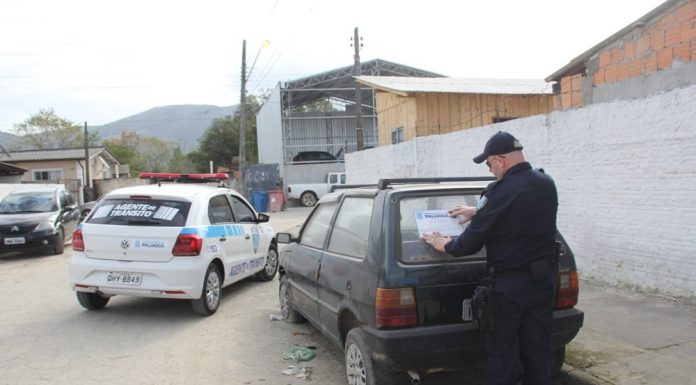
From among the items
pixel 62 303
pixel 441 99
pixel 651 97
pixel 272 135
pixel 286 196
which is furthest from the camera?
pixel 272 135

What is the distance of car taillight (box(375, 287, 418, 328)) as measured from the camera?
11.0 feet

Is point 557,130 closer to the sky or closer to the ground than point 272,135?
closer to the ground

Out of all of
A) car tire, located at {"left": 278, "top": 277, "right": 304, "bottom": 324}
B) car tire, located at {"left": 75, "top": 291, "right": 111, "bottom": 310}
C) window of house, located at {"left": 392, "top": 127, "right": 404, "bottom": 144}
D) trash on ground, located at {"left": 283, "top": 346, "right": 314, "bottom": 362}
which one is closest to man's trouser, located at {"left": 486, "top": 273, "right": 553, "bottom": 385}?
trash on ground, located at {"left": 283, "top": 346, "right": 314, "bottom": 362}

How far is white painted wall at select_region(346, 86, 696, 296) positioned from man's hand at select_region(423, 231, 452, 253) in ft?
11.5

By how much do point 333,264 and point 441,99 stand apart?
12954 mm

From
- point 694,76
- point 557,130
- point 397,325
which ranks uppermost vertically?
point 694,76

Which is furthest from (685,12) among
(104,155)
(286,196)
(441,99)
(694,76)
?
(104,155)

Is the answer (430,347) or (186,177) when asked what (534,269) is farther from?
(186,177)

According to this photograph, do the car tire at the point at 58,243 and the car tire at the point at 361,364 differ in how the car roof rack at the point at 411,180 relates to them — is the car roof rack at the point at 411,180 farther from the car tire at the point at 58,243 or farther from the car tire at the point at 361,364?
the car tire at the point at 58,243

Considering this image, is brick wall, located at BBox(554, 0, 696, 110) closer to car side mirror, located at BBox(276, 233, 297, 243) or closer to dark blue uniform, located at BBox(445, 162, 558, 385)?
dark blue uniform, located at BBox(445, 162, 558, 385)

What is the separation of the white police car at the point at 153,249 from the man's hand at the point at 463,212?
3.51 metres

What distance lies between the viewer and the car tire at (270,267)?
8.46 m

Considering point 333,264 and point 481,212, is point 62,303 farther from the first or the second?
point 481,212

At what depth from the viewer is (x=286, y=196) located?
28.5 metres
